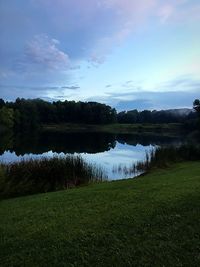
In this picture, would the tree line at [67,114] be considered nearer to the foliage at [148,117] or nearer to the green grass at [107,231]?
the foliage at [148,117]

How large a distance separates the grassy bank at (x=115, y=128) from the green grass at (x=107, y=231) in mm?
91896

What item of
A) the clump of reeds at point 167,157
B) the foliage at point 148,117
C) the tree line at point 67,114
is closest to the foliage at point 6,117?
the tree line at point 67,114

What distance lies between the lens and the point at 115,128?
117438mm

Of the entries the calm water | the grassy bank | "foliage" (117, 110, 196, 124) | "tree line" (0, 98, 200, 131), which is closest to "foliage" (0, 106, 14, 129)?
"tree line" (0, 98, 200, 131)

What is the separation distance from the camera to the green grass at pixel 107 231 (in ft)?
16.5

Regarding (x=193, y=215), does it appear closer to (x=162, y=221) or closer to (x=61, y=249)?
(x=162, y=221)

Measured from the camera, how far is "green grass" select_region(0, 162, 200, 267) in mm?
5016

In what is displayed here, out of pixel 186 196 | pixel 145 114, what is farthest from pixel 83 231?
pixel 145 114

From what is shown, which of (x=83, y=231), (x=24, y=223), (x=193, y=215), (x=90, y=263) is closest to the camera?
(x=90, y=263)

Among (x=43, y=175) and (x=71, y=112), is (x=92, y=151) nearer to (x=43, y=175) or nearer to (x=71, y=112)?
(x=43, y=175)

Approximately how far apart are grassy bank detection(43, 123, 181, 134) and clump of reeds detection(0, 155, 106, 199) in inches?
3314

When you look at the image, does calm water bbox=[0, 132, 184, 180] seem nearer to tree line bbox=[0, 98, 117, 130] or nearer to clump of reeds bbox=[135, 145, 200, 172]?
clump of reeds bbox=[135, 145, 200, 172]

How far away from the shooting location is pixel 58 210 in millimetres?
7867

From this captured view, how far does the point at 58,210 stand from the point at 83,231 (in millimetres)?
1908
